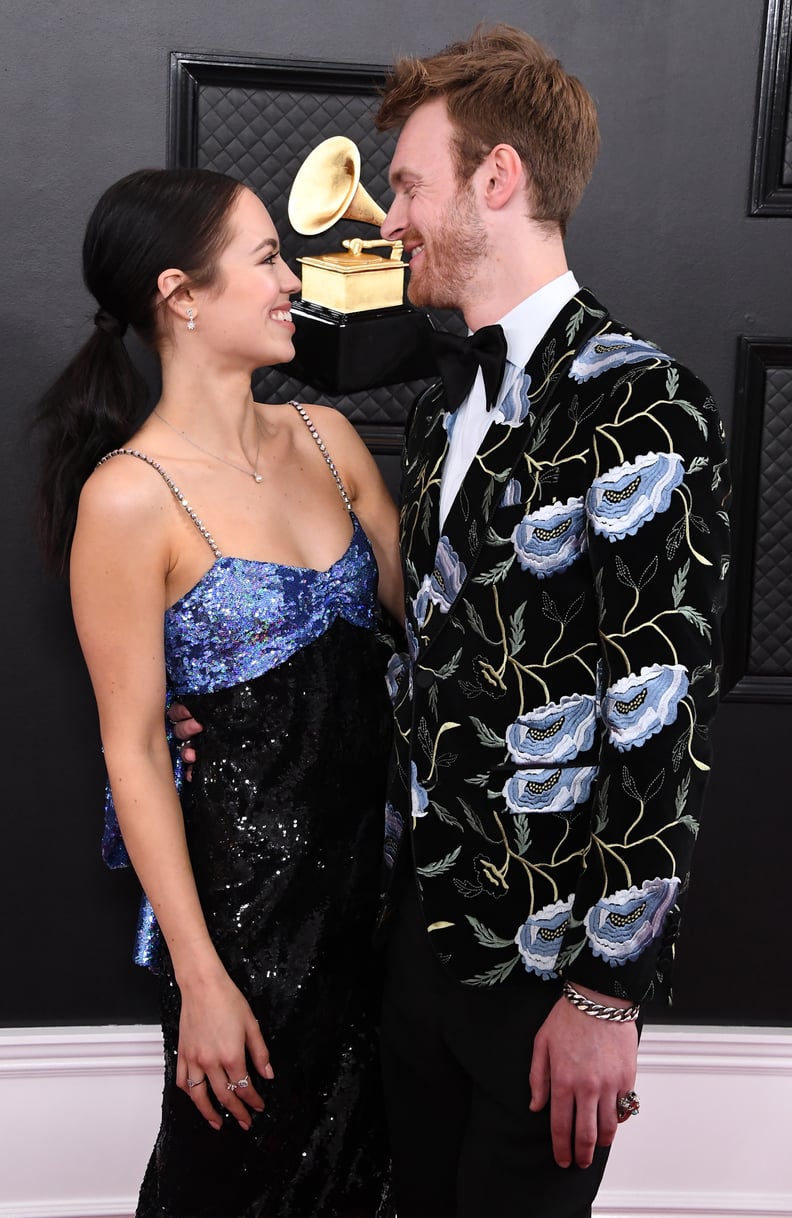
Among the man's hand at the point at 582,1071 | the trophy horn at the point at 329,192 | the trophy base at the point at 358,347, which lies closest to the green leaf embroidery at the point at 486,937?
the man's hand at the point at 582,1071

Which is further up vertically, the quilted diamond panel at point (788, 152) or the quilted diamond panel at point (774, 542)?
the quilted diamond panel at point (788, 152)

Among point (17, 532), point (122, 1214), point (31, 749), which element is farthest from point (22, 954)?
point (17, 532)

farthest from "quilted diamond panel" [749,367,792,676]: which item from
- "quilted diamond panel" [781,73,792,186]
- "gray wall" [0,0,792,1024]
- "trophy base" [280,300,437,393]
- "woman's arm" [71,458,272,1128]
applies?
"woman's arm" [71,458,272,1128]

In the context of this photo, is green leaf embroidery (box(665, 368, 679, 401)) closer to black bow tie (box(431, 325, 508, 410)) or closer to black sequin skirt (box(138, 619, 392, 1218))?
black bow tie (box(431, 325, 508, 410))

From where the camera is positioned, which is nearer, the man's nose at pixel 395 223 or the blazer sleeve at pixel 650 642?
the blazer sleeve at pixel 650 642

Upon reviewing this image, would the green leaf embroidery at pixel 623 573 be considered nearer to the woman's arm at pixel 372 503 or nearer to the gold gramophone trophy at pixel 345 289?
the woman's arm at pixel 372 503

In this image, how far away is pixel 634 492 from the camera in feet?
4.22

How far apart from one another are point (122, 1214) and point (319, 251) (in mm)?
2005

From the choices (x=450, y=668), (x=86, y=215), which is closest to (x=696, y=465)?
(x=450, y=668)

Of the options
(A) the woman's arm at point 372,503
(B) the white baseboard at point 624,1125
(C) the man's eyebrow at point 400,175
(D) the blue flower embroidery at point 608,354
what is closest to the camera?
(D) the blue flower embroidery at point 608,354

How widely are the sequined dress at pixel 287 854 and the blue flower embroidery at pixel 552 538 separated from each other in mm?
406

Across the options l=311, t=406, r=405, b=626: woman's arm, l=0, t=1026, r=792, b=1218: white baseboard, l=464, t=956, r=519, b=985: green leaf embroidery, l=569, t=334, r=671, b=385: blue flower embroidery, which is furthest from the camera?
l=0, t=1026, r=792, b=1218: white baseboard

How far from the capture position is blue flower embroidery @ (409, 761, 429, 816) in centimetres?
151

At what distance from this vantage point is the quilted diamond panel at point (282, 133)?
6.79 feet
